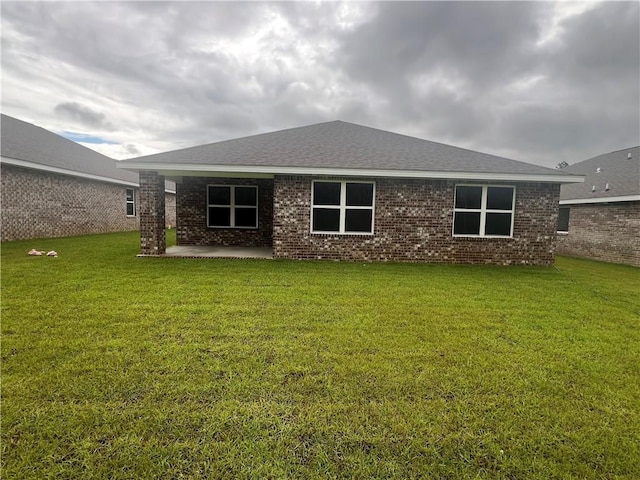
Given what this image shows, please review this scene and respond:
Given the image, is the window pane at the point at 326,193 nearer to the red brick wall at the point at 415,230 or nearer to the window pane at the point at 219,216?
the red brick wall at the point at 415,230

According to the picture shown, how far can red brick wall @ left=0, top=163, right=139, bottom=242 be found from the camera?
41.8 ft

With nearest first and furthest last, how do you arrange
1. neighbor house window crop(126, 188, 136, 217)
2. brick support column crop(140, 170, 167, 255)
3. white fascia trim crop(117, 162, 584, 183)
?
white fascia trim crop(117, 162, 584, 183)
brick support column crop(140, 170, 167, 255)
neighbor house window crop(126, 188, 136, 217)

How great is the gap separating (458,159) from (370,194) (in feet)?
10.7

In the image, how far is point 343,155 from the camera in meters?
10.4

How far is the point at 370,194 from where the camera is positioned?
9.95 m

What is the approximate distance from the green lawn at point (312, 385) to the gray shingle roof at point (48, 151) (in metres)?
11.1

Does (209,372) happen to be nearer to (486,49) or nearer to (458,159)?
(458,159)

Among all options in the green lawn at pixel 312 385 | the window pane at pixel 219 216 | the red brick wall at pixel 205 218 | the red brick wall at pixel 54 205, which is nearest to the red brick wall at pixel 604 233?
the green lawn at pixel 312 385

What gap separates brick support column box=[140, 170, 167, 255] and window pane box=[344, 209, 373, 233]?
19.1 ft

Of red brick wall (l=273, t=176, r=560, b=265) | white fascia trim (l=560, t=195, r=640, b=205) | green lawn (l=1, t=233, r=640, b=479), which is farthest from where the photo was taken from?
white fascia trim (l=560, t=195, r=640, b=205)

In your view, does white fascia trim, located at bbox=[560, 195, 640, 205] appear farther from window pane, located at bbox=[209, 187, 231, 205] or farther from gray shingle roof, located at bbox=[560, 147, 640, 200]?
window pane, located at bbox=[209, 187, 231, 205]

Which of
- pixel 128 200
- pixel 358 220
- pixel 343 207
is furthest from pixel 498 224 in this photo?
pixel 128 200

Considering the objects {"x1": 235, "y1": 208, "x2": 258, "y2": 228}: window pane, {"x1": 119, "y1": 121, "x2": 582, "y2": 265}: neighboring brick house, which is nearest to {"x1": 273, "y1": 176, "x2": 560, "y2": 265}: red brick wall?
{"x1": 119, "y1": 121, "x2": 582, "y2": 265}: neighboring brick house

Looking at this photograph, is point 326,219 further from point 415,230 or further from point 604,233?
point 604,233
